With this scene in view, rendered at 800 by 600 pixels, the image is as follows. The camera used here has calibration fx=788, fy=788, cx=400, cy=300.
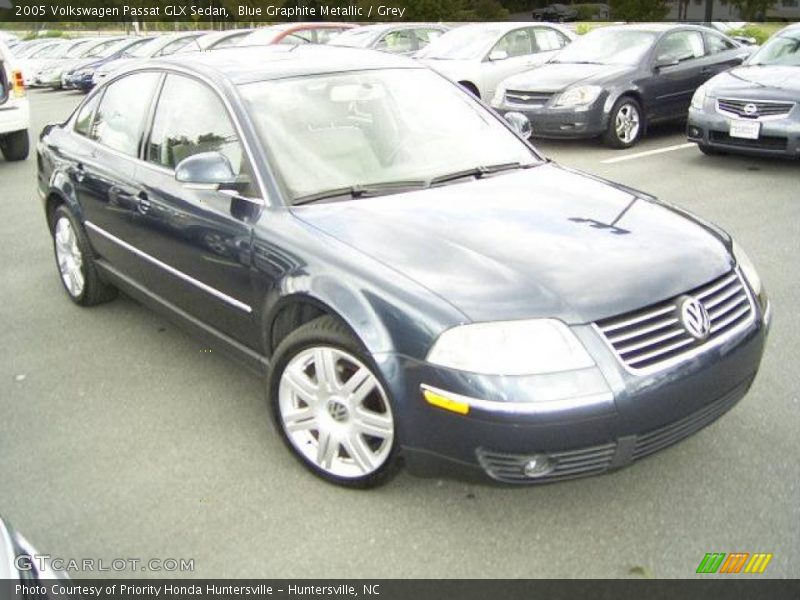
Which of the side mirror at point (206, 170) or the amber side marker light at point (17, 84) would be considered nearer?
the side mirror at point (206, 170)

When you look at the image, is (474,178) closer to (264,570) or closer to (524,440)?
(524,440)

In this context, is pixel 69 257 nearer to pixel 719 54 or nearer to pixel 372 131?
pixel 372 131

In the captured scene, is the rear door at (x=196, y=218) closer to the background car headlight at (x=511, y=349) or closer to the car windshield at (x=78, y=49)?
the background car headlight at (x=511, y=349)

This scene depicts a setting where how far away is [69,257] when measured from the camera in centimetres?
496

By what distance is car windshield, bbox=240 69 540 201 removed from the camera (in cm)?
335

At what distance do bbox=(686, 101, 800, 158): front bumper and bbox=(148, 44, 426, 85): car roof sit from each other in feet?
15.9

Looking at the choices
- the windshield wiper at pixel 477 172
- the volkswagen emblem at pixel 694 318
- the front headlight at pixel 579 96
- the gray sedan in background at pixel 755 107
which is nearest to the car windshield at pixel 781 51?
the gray sedan in background at pixel 755 107

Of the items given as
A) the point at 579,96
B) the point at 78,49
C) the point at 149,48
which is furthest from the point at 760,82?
the point at 78,49

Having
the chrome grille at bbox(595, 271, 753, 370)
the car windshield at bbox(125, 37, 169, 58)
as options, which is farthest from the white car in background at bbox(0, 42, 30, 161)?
the car windshield at bbox(125, 37, 169, 58)

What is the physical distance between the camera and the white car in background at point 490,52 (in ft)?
38.1

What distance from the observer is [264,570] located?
2.60m

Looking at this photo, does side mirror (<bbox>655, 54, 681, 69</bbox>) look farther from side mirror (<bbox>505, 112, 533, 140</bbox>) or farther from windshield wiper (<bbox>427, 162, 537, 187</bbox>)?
windshield wiper (<bbox>427, 162, 537, 187</bbox>)

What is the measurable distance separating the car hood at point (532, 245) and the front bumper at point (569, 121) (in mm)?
6055

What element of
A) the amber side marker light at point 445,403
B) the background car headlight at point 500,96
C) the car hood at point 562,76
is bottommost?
the amber side marker light at point 445,403
